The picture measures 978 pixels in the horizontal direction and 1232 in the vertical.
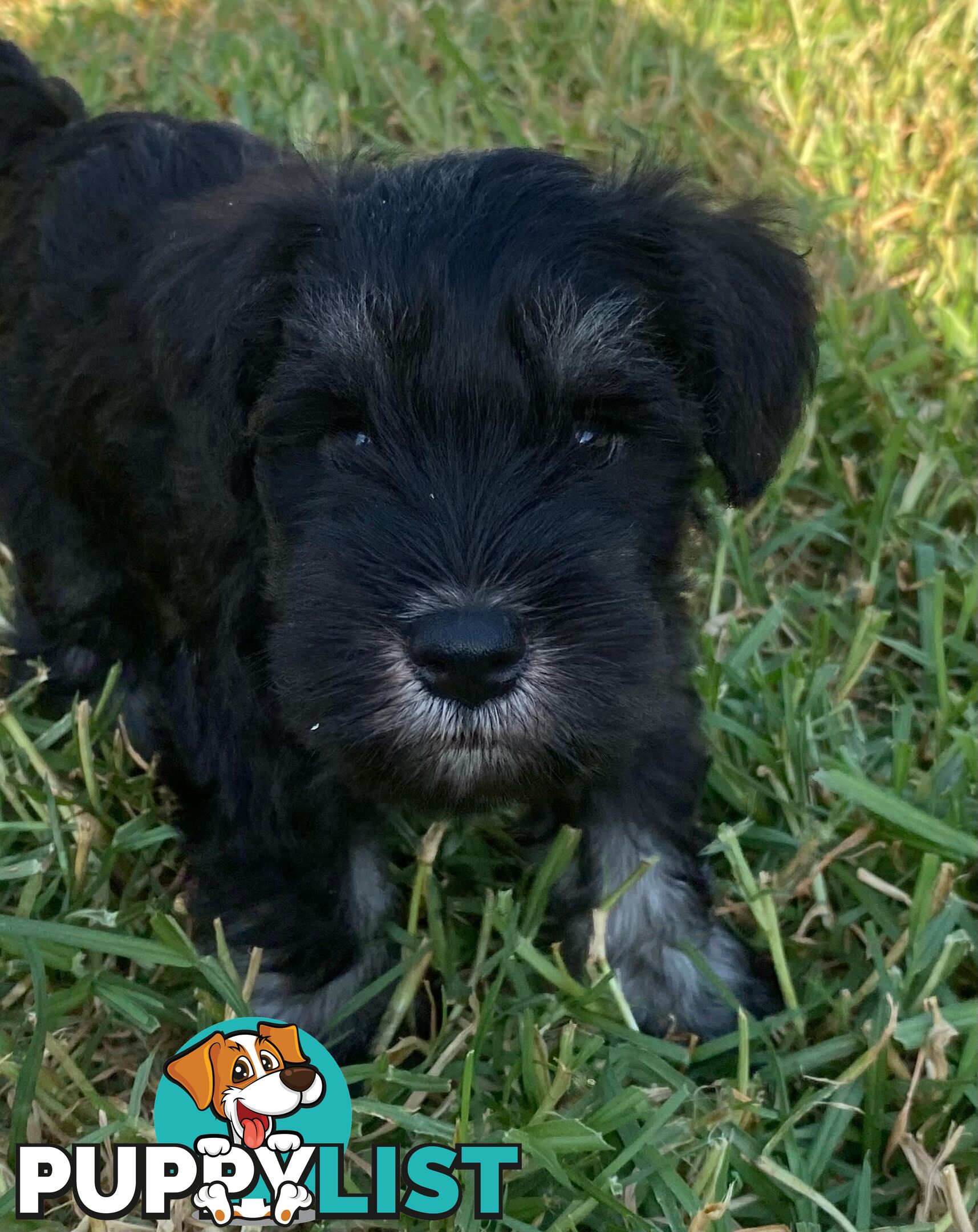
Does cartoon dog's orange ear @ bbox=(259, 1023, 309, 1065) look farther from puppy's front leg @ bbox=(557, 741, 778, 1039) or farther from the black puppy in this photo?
puppy's front leg @ bbox=(557, 741, 778, 1039)

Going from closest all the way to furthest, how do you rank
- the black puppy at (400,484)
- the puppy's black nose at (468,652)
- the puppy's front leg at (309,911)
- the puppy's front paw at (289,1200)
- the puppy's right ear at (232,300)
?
the puppy's black nose at (468,652) < the black puppy at (400,484) < the puppy's front paw at (289,1200) < the puppy's right ear at (232,300) < the puppy's front leg at (309,911)

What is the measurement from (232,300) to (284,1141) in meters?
1.18

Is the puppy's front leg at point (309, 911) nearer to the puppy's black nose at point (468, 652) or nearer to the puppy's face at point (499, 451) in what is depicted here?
the puppy's face at point (499, 451)

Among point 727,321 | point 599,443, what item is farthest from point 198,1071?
point 727,321

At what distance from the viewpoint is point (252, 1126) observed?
158 centimetres

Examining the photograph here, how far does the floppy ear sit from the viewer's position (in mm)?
1859

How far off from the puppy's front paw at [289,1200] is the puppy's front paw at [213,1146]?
11 cm

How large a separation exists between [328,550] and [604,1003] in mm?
867

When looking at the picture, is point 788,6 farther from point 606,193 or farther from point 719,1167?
point 719,1167

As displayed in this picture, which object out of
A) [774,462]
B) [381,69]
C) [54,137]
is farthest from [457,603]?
[381,69]

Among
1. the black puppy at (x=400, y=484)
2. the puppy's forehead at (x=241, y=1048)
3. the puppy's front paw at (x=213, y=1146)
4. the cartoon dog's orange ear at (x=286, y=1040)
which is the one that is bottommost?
the puppy's front paw at (x=213, y=1146)

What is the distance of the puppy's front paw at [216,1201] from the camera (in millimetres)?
1647

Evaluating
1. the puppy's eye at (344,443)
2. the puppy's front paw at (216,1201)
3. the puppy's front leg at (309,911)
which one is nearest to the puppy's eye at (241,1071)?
the puppy's front paw at (216,1201)

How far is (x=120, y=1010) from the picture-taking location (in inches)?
75.3
